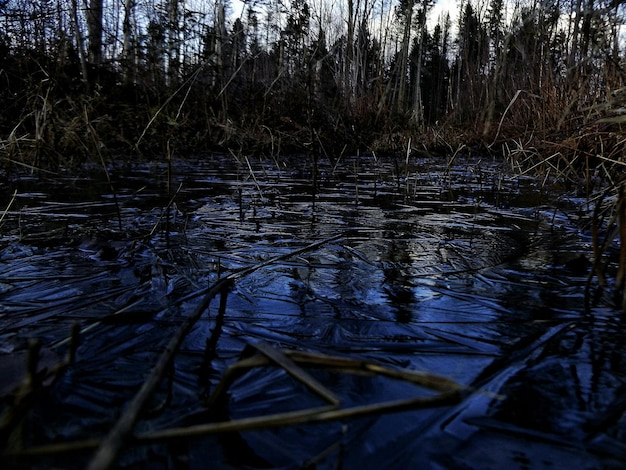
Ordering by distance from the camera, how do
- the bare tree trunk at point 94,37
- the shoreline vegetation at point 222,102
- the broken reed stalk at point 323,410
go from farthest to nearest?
the bare tree trunk at point 94,37, the shoreline vegetation at point 222,102, the broken reed stalk at point 323,410

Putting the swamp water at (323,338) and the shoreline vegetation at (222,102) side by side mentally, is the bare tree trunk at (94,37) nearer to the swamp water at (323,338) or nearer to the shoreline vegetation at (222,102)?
the shoreline vegetation at (222,102)

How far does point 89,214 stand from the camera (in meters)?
3.31

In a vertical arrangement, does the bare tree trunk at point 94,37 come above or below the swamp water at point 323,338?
above

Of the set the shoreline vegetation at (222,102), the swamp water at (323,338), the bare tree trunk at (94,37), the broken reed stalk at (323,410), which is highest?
the bare tree trunk at (94,37)

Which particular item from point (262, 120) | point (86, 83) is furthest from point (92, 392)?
point (262, 120)

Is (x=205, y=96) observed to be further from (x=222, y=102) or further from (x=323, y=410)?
(x=323, y=410)

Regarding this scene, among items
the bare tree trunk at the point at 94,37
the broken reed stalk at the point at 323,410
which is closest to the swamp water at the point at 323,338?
the broken reed stalk at the point at 323,410

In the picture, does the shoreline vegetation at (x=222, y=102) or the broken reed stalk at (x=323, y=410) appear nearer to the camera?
the broken reed stalk at (x=323, y=410)

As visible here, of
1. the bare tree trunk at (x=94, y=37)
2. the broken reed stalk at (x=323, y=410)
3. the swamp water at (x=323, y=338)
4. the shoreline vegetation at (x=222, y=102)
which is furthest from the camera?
the bare tree trunk at (x=94, y=37)

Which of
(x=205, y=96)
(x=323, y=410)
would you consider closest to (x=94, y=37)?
(x=205, y=96)

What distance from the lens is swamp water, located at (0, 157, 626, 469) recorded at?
85 centimetres

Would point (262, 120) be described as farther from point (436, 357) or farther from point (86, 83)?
point (436, 357)

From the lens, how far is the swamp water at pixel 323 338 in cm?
85

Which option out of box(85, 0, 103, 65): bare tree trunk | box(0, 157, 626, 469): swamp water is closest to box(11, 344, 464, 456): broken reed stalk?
box(0, 157, 626, 469): swamp water
